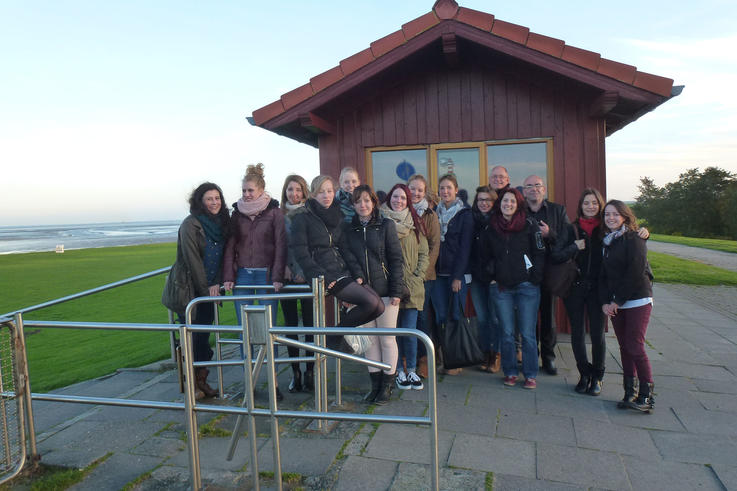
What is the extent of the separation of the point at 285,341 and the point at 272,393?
31 centimetres

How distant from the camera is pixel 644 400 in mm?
3822

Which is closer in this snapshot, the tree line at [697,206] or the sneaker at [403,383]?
the sneaker at [403,383]

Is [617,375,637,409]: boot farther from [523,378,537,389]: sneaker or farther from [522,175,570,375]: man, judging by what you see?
[522,175,570,375]: man

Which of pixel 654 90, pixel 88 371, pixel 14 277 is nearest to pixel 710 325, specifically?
pixel 654 90

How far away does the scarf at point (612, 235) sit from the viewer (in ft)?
12.6

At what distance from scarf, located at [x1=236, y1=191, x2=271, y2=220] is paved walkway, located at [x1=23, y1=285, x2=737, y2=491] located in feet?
5.83

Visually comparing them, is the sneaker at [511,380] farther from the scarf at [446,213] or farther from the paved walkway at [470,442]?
the scarf at [446,213]

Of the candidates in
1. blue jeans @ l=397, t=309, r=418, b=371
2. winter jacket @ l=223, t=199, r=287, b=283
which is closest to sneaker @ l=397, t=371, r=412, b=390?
blue jeans @ l=397, t=309, r=418, b=371

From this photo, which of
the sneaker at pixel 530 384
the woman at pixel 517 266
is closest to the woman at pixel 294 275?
the woman at pixel 517 266

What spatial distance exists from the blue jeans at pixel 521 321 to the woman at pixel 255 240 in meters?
2.16

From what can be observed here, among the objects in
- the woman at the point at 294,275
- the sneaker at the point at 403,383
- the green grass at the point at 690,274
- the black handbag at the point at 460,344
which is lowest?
the green grass at the point at 690,274

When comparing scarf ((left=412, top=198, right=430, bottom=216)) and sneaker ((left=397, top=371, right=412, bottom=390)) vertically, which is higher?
Result: scarf ((left=412, top=198, right=430, bottom=216))

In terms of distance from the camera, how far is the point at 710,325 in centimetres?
764

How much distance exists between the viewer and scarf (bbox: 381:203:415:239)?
420 centimetres
